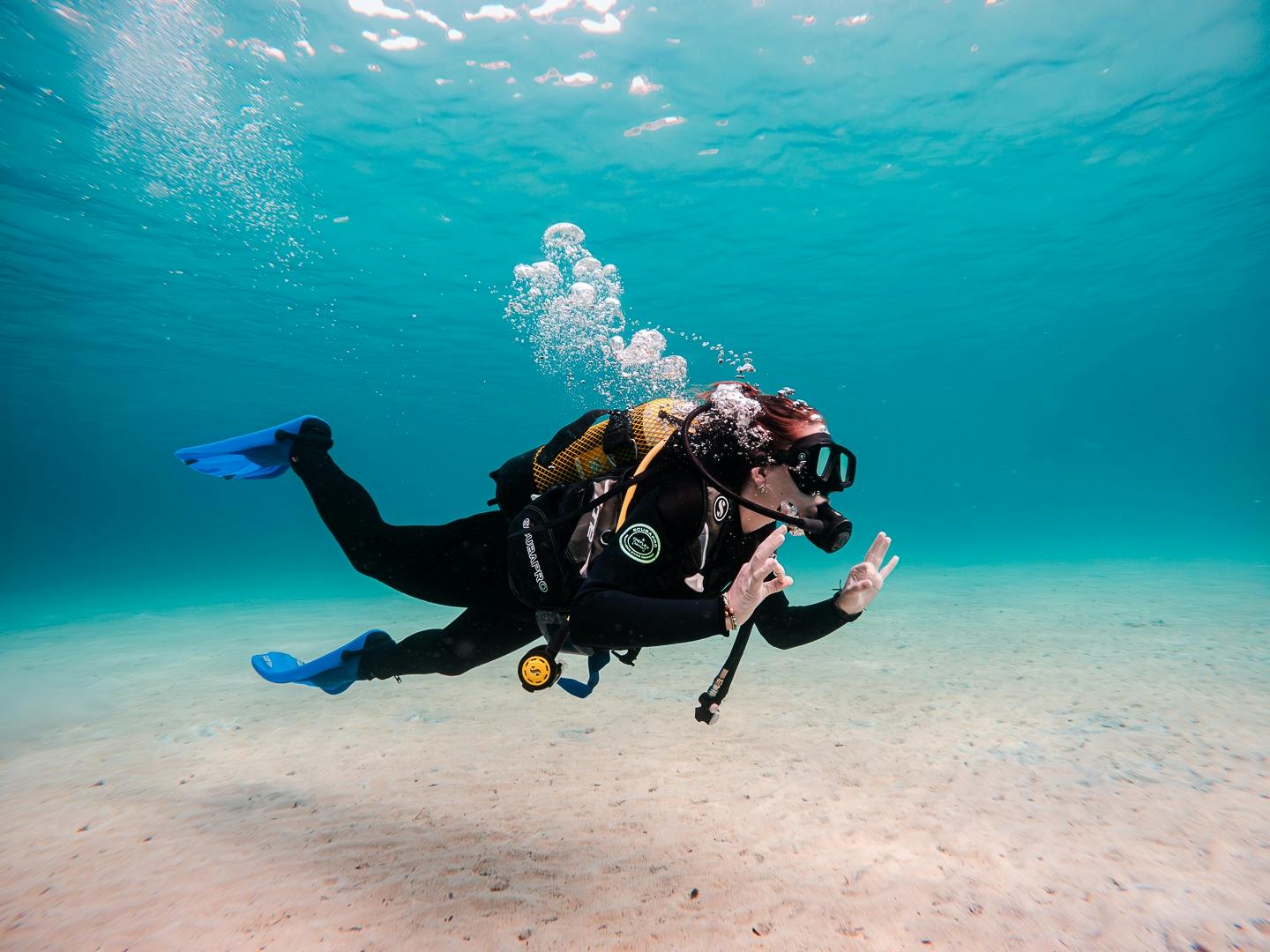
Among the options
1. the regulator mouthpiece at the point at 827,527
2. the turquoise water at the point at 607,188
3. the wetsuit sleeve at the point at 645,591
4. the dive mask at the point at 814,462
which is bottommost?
the wetsuit sleeve at the point at 645,591

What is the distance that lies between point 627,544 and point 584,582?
9.9 inches

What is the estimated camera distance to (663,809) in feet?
13.4

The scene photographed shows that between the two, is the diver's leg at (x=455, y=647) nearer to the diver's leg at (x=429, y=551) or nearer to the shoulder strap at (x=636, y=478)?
the diver's leg at (x=429, y=551)

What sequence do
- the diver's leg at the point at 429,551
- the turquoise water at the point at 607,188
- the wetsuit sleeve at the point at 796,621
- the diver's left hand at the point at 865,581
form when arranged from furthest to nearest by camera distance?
the turquoise water at the point at 607,188, the diver's leg at the point at 429,551, the wetsuit sleeve at the point at 796,621, the diver's left hand at the point at 865,581

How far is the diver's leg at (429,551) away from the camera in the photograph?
12.9 ft

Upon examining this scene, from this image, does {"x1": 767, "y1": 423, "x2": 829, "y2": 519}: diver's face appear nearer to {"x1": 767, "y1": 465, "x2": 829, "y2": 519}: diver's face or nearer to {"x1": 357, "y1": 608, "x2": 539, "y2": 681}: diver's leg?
{"x1": 767, "y1": 465, "x2": 829, "y2": 519}: diver's face

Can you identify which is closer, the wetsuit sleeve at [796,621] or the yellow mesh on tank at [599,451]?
the yellow mesh on tank at [599,451]

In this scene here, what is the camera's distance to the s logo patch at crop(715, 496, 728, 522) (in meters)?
2.80

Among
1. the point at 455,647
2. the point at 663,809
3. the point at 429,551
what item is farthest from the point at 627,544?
the point at 663,809

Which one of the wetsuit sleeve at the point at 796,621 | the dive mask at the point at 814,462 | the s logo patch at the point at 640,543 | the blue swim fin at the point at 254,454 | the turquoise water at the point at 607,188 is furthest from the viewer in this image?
the turquoise water at the point at 607,188

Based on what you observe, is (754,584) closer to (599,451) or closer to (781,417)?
(781,417)

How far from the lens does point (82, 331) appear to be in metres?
25.8

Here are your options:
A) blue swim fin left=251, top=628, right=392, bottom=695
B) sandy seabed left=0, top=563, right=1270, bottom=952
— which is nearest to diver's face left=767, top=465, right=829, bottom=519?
sandy seabed left=0, top=563, right=1270, bottom=952

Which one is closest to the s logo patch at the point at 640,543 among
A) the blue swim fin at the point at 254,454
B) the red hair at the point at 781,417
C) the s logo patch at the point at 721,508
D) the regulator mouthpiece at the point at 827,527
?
the s logo patch at the point at 721,508
